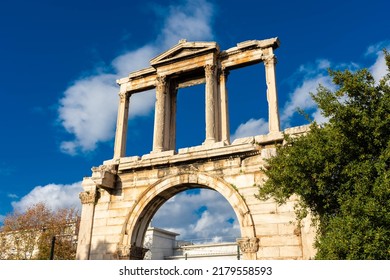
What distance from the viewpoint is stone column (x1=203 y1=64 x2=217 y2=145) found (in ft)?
55.4

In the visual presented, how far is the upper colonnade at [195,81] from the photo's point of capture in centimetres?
1742

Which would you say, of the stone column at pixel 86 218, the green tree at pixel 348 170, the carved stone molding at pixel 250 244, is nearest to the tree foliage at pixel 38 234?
the stone column at pixel 86 218

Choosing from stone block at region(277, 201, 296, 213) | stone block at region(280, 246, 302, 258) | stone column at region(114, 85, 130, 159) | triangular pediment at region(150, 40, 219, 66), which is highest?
triangular pediment at region(150, 40, 219, 66)

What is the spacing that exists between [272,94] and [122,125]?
759cm

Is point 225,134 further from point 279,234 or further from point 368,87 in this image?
point 368,87

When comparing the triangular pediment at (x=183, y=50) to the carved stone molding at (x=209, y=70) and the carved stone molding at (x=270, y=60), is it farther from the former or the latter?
the carved stone molding at (x=270, y=60)

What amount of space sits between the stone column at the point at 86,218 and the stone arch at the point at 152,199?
177 centimetres

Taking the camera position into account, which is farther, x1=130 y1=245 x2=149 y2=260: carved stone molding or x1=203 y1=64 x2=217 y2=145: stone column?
x1=203 y1=64 x2=217 y2=145: stone column

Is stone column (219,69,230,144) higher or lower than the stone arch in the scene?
higher

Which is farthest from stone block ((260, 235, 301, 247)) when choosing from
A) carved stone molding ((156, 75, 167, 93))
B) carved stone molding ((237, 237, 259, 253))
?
carved stone molding ((156, 75, 167, 93))

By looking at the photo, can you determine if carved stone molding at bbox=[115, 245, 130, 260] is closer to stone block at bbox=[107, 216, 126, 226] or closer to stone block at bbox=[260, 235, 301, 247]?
stone block at bbox=[107, 216, 126, 226]

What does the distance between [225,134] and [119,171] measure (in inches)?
201

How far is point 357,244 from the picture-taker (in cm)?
902
